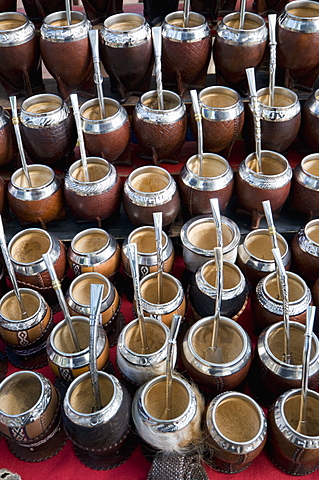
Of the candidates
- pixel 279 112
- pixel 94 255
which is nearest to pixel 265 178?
pixel 279 112

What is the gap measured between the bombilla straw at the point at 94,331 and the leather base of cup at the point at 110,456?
16 cm

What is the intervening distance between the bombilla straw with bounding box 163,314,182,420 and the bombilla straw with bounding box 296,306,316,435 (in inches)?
11.4

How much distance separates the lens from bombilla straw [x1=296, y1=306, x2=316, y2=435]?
1.11m

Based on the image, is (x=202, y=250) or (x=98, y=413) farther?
(x=202, y=250)

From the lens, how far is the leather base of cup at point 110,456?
1.26m

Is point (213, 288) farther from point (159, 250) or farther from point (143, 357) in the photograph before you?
point (143, 357)

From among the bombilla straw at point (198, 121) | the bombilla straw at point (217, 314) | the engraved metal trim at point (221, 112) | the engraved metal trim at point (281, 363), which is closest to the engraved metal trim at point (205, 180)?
the bombilla straw at point (198, 121)

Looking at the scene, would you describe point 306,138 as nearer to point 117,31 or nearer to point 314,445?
point 117,31

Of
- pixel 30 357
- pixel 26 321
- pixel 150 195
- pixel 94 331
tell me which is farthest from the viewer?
pixel 150 195

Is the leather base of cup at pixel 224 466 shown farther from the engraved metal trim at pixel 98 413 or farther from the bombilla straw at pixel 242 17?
the bombilla straw at pixel 242 17

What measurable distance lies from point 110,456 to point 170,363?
34 cm

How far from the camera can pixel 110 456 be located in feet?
4.13

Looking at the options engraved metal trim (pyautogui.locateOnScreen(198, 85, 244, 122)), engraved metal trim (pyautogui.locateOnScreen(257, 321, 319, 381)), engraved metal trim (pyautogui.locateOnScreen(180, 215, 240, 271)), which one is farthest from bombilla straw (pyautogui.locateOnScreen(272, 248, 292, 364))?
engraved metal trim (pyautogui.locateOnScreen(198, 85, 244, 122))

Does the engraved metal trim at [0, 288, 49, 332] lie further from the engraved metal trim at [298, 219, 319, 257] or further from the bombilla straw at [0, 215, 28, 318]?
the engraved metal trim at [298, 219, 319, 257]
